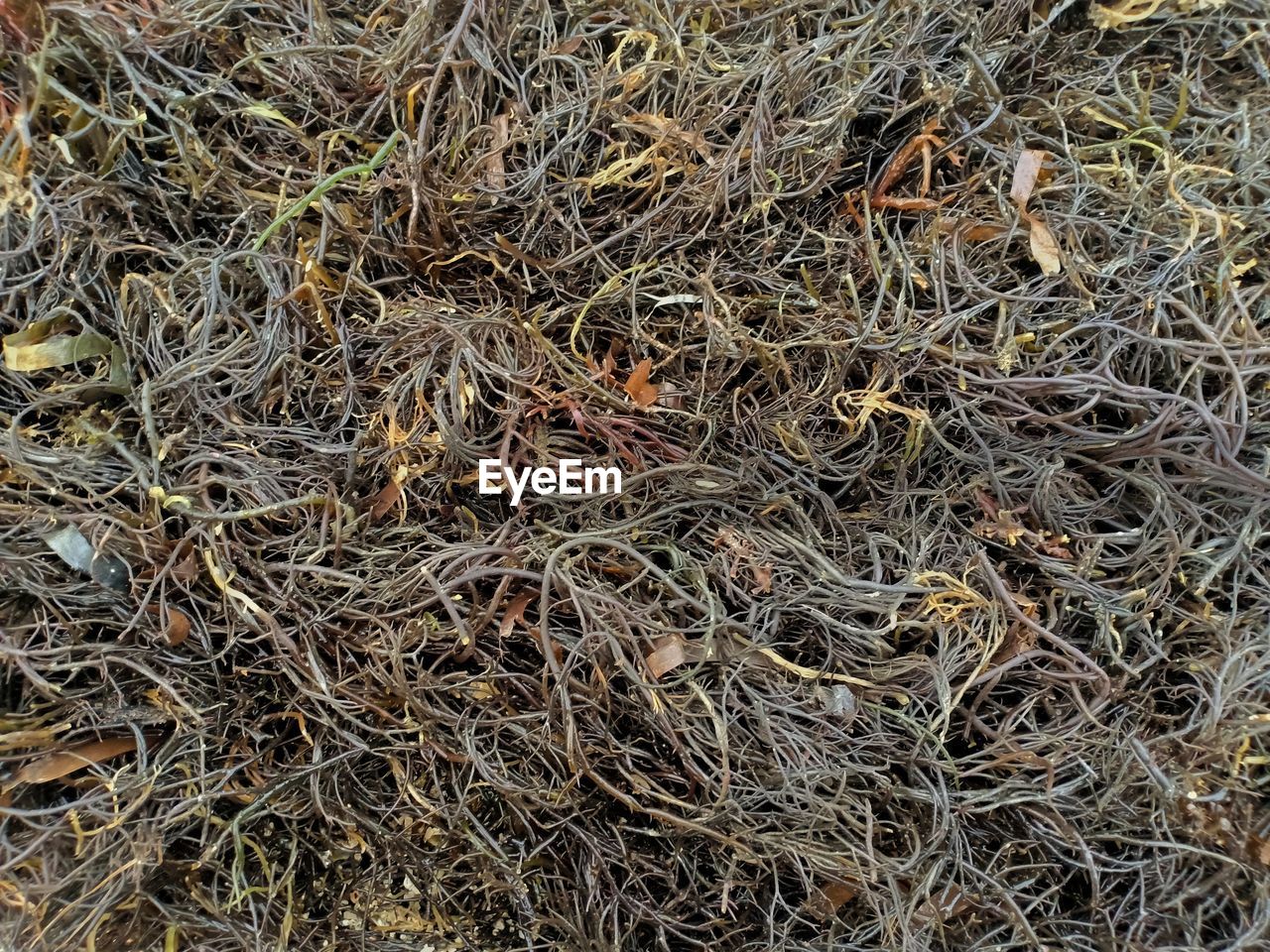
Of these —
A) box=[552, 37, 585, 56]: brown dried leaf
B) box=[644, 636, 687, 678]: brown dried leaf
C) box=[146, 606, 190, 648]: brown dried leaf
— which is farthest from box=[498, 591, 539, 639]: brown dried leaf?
box=[552, 37, 585, 56]: brown dried leaf

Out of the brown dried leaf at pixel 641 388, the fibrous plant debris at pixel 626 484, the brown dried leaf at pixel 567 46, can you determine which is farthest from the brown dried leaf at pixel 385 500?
the brown dried leaf at pixel 567 46

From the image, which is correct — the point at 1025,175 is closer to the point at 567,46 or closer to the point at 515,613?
the point at 567,46

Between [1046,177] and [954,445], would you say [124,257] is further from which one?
[1046,177]

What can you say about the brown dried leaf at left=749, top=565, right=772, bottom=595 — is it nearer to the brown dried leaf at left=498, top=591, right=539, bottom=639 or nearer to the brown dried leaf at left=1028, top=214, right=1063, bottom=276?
the brown dried leaf at left=498, top=591, right=539, bottom=639

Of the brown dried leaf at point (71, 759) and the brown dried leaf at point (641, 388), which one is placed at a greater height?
the brown dried leaf at point (641, 388)

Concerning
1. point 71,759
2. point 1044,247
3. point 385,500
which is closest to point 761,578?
point 385,500

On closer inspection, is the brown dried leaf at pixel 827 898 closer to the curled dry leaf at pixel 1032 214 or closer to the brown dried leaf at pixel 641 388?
the brown dried leaf at pixel 641 388

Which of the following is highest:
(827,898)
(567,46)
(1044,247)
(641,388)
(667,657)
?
(567,46)

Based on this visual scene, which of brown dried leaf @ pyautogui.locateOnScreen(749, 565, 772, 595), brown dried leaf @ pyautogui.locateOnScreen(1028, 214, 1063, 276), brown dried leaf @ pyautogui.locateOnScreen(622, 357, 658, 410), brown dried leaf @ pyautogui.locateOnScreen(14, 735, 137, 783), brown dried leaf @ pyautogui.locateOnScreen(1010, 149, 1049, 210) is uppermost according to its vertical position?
brown dried leaf @ pyautogui.locateOnScreen(1010, 149, 1049, 210)

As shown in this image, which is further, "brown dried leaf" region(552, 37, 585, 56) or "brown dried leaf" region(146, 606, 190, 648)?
"brown dried leaf" region(552, 37, 585, 56)
